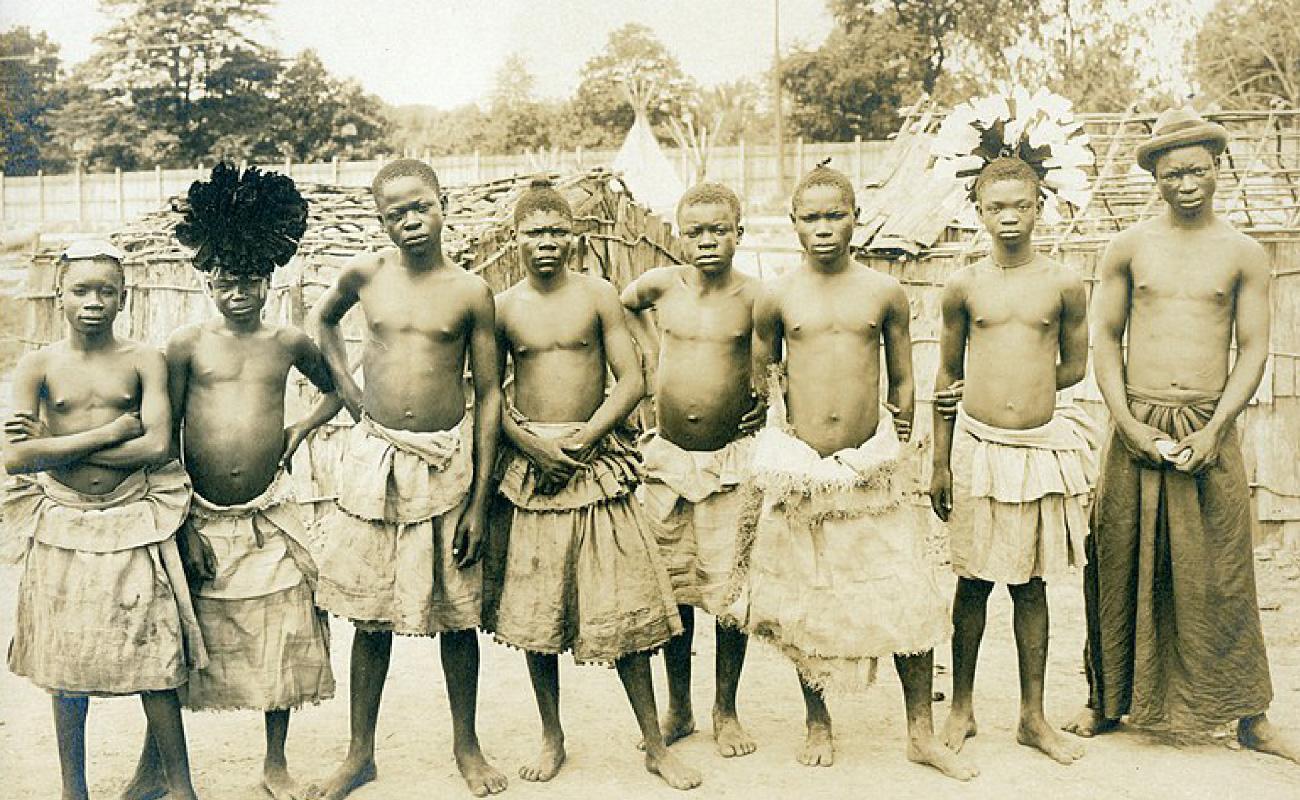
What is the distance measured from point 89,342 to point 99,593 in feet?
2.39

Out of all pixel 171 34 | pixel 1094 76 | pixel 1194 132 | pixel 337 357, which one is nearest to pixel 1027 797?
pixel 1194 132

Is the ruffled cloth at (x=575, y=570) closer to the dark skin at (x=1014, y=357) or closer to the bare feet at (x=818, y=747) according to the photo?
the bare feet at (x=818, y=747)

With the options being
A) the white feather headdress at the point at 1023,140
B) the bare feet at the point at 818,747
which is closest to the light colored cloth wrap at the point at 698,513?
the bare feet at the point at 818,747

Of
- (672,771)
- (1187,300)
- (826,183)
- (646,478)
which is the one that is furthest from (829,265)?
(672,771)

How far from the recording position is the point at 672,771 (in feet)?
11.8

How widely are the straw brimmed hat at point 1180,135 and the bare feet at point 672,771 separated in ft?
8.40

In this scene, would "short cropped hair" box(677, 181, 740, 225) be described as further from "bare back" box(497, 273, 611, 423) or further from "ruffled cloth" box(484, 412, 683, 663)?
"ruffled cloth" box(484, 412, 683, 663)

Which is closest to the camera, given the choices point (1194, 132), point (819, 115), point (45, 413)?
point (45, 413)

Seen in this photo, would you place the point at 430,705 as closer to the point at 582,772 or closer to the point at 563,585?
the point at 582,772

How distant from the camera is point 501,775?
361cm

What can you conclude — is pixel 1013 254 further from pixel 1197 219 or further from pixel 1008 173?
pixel 1197 219

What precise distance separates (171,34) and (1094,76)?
59.9 feet

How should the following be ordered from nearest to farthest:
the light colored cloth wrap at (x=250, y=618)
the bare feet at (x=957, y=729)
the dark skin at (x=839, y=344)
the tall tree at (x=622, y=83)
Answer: the light colored cloth wrap at (x=250, y=618)
the dark skin at (x=839, y=344)
the bare feet at (x=957, y=729)
the tall tree at (x=622, y=83)

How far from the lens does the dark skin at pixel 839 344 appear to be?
3.61m
